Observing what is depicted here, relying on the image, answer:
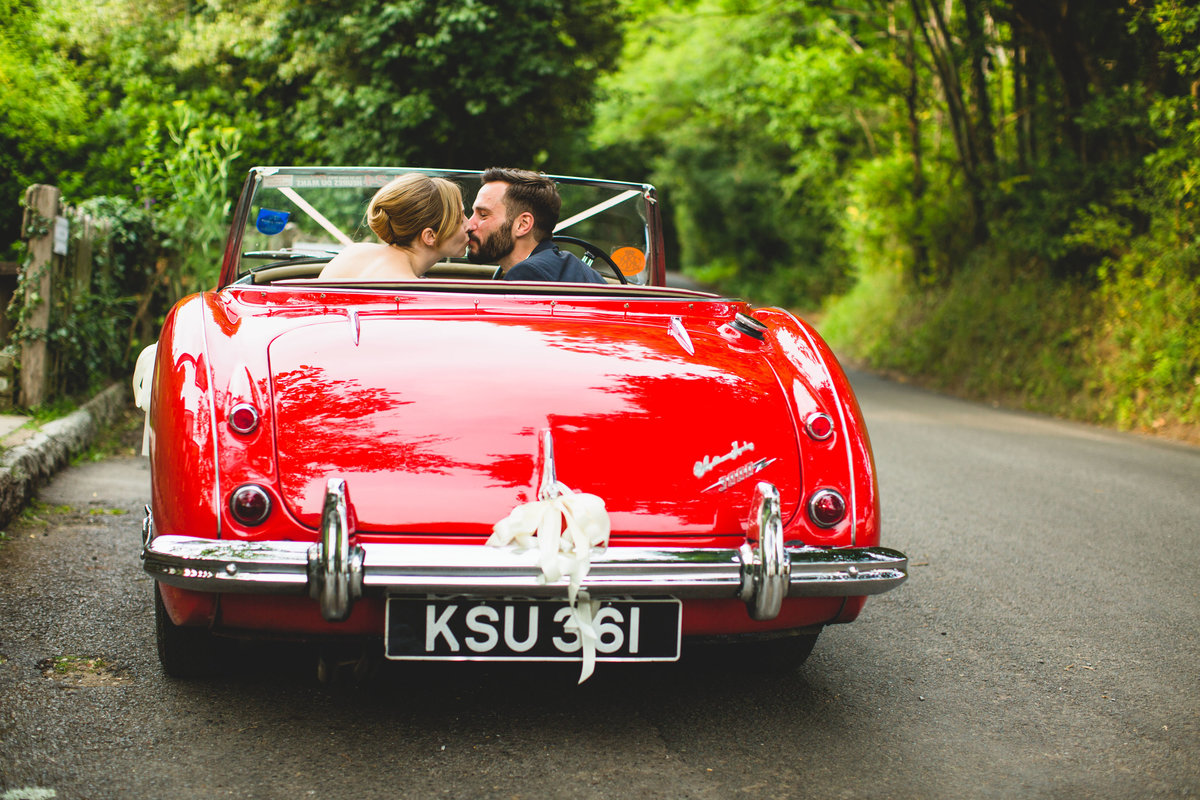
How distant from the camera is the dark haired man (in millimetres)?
3904

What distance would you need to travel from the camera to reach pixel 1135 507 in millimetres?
5699

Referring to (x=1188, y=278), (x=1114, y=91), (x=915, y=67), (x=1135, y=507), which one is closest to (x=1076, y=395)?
(x=1188, y=278)

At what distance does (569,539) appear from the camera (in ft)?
7.68

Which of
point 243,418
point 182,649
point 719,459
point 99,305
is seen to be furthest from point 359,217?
point 99,305

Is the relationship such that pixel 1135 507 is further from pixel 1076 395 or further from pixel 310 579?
pixel 1076 395

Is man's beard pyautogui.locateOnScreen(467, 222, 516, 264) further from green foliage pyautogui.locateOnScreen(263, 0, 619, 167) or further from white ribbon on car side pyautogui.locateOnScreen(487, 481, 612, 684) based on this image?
green foliage pyautogui.locateOnScreen(263, 0, 619, 167)

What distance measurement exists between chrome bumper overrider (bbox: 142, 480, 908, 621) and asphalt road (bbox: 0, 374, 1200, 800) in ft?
1.29

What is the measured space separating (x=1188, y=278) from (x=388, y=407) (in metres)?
9.43

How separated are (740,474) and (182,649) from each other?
4.95 ft

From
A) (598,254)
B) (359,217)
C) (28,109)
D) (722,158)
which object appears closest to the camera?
(359,217)

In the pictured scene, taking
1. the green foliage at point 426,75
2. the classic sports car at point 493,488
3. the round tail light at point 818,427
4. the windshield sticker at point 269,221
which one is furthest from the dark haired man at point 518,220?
the green foliage at point 426,75

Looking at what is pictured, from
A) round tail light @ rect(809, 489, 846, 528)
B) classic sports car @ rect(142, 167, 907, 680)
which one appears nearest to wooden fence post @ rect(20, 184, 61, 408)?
classic sports car @ rect(142, 167, 907, 680)

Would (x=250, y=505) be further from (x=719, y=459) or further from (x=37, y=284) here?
(x=37, y=284)

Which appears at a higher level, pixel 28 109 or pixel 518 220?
pixel 28 109
